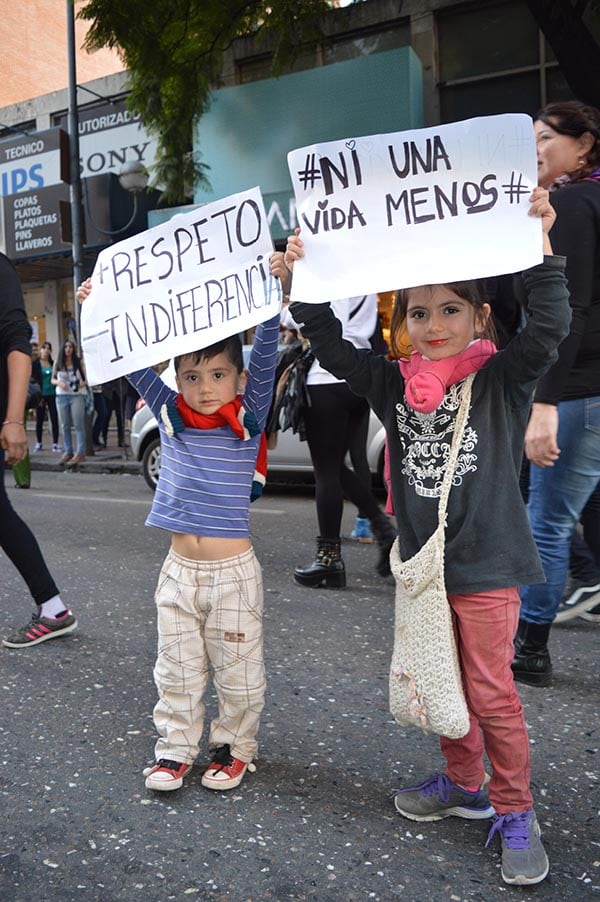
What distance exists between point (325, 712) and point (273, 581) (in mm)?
1775

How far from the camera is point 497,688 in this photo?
1.88 m

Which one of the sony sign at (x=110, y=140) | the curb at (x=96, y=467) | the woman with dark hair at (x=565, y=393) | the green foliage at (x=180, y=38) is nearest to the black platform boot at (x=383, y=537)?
the woman with dark hair at (x=565, y=393)

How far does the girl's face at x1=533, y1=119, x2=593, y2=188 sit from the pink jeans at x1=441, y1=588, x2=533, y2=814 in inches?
61.6

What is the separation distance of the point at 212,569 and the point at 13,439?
1.39 m

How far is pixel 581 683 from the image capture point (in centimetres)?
298

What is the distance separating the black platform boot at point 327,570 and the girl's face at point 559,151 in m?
2.23

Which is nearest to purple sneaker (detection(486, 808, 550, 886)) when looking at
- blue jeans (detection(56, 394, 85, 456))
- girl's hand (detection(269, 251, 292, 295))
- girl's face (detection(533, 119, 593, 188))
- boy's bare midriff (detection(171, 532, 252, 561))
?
boy's bare midriff (detection(171, 532, 252, 561))

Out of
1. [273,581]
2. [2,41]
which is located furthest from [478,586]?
[2,41]

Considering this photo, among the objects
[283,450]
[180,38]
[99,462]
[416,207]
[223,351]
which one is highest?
[180,38]

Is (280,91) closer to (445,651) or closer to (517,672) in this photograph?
(517,672)

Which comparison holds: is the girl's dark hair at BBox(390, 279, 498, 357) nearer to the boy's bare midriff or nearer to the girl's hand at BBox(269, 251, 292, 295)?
the girl's hand at BBox(269, 251, 292, 295)

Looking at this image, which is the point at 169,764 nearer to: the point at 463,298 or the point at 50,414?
the point at 463,298

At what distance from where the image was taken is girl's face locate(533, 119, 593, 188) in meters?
2.72

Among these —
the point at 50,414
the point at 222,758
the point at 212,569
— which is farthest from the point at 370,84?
the point at 222,758
